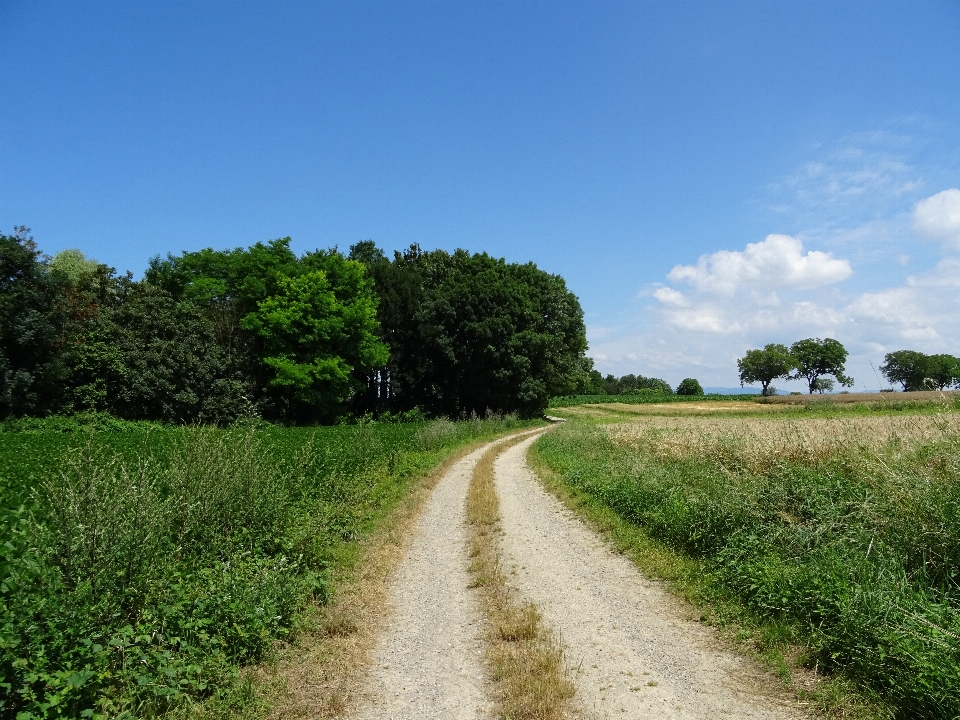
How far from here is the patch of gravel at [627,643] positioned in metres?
5.01

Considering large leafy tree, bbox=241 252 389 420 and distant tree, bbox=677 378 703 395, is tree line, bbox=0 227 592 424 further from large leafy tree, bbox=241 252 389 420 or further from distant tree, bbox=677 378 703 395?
distant tree, bbox=677 378 703 395

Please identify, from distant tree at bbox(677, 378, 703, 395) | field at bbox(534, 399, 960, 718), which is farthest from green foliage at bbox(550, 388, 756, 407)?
field at bbox(534, 399, 960, 718)

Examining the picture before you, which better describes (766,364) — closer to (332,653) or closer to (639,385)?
(639,385)

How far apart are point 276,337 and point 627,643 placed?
134ft

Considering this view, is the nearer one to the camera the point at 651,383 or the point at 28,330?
the point at 28,330

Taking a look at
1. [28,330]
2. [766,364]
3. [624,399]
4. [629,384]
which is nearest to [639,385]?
[629,384]

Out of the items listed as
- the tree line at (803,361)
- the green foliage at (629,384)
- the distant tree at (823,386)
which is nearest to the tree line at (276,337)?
the distant tree at (823,386)

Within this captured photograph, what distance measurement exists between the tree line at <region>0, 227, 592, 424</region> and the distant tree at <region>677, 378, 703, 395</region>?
9323 centimetres

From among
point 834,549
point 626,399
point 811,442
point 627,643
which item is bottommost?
point 627,643

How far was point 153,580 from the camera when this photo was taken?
248 inches

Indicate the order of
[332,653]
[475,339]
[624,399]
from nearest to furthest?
1. [332,653]
2. [475,339]
3. [624,399]

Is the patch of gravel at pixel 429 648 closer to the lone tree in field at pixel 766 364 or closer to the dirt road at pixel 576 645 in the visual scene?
the dirt road at pixel 576 645

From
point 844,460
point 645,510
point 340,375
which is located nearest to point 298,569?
point 645,510

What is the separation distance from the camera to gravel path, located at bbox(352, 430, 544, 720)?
5.08 metres
